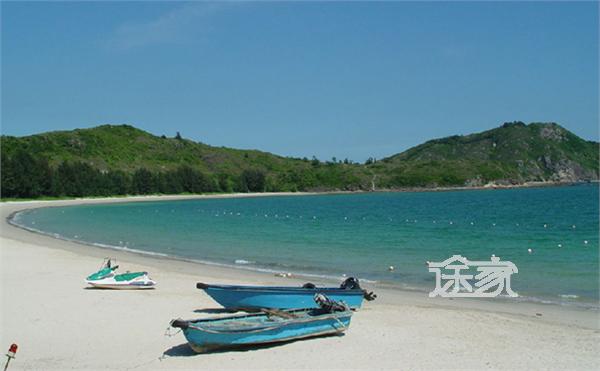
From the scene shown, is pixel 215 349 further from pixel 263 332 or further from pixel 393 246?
pixel 393 246

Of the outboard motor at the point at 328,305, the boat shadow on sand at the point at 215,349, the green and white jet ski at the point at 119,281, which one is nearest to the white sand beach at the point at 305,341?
the boat shadow on sand at the point at 215,349

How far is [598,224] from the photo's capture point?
46812 mm

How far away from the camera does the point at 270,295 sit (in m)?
14.9

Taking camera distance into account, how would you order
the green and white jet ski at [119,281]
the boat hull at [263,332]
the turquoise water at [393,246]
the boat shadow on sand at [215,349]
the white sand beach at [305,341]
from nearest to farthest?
the white sand beach at [305,341], the boat hull at [263,332], the boat shadow on sand at [215,349], the green and white jet ski at [119,281], the turquoise water at [393,246]

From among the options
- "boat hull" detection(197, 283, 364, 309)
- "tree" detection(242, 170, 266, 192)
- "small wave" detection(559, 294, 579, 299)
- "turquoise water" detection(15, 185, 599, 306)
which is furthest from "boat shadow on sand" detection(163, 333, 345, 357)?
"tree" detection(242, 170, 266, 192)

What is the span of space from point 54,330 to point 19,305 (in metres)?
3.26

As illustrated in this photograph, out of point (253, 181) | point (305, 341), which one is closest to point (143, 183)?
point (253, 181)

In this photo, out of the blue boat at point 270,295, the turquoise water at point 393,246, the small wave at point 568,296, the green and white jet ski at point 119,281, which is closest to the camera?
the blue boat at point 270,295

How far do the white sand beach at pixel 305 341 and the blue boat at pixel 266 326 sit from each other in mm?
216

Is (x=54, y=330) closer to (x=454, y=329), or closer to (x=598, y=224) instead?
(x=454, y=329)

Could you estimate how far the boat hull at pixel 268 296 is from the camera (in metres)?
14.9

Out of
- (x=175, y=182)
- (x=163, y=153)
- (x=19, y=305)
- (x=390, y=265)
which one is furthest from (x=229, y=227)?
(x=163, y=153)

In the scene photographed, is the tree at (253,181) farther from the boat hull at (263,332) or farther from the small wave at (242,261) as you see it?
the boat hull at (263,332)

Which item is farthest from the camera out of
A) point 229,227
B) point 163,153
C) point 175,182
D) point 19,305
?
point 163,153
